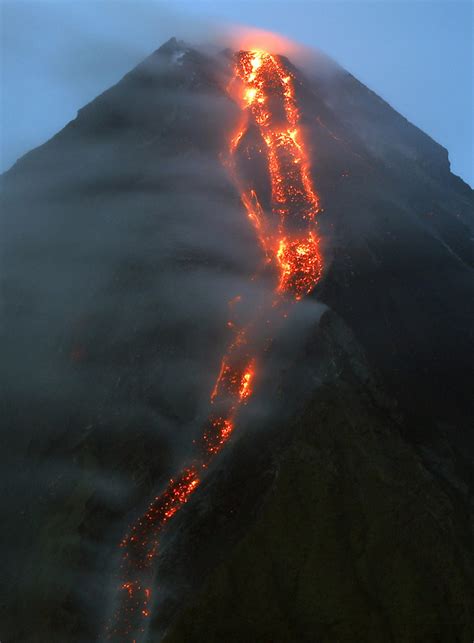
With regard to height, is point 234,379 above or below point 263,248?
below

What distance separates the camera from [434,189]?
2469 inches

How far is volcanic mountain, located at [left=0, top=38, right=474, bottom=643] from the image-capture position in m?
33.6

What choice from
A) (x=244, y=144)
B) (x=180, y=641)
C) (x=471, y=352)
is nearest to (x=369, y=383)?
(x=471, y=352)

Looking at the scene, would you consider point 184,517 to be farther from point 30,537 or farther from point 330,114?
point 330,114

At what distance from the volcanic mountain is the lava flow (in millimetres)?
146

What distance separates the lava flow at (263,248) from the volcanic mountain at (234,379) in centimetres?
15

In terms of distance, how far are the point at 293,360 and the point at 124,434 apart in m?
9.44

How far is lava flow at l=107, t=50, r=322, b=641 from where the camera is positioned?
34.7 metres

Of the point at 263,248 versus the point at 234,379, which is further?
the point at 263,248

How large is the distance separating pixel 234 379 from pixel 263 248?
37.3 feet

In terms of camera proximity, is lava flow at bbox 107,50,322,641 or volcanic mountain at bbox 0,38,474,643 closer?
volcanic mountain at bbox 0,38,474,643

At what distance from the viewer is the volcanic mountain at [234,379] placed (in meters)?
33.6

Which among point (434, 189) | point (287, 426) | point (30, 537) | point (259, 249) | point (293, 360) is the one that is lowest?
point (30, 537)

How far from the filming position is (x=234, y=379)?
4238cm
